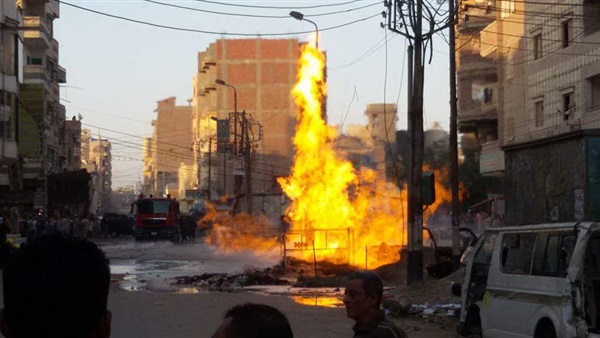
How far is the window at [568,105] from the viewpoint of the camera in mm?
32094

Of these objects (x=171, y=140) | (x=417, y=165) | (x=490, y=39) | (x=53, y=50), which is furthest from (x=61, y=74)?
(x=171, y=140)

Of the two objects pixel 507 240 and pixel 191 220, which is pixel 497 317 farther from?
pixel 191 220

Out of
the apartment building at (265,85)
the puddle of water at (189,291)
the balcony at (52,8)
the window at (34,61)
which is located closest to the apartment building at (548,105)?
the puddle of water at (189,291)

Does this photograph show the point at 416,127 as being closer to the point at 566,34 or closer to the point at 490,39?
the point at 566,34

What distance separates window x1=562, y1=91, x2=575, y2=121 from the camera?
105ft

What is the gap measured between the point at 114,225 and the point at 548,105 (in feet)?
152

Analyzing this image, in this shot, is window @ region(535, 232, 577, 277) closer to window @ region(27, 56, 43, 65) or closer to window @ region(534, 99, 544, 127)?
window @ region(534, 99, 544, 127)

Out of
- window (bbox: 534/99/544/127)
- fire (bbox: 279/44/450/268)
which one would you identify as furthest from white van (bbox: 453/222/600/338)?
window (bbox: 534/99/544/127)

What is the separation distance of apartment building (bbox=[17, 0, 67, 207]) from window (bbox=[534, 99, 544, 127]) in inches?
830

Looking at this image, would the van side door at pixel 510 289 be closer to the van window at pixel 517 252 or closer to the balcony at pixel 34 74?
the van window at pixel 517 252

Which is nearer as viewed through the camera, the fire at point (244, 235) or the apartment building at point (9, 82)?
the apartment building at point (9, 82)

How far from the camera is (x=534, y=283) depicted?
10727 millimetres

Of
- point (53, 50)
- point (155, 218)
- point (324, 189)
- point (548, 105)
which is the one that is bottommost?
point (155, 218)

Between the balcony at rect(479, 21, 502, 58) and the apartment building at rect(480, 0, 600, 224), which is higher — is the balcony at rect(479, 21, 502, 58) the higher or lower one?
the higher one
